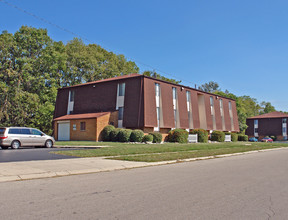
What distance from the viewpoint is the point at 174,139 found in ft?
117

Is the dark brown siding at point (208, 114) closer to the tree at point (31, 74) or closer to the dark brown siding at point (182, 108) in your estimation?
the dark brown siding at point (182, 108)

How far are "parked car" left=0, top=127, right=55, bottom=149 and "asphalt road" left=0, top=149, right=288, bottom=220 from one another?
1279 cm

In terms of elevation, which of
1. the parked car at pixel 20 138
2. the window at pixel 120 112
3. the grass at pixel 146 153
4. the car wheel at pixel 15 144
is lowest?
the grass at pixel 146 153

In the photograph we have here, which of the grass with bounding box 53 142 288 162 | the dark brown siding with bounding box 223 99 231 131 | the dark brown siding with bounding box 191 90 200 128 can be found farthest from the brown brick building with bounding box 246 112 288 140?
the grass with bounding box 53 142 288 162

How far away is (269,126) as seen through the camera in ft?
277

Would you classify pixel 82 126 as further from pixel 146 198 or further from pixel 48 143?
pixel 146 198

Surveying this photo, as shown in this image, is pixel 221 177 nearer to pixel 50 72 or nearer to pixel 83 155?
pixel 83 155

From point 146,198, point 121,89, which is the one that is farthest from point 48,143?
point 146,198

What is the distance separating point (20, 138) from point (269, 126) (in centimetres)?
7867

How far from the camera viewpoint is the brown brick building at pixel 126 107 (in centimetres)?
3403

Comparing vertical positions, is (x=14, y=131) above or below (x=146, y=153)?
above

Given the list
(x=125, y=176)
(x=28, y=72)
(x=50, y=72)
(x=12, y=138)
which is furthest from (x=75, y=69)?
(x=125, y=176)

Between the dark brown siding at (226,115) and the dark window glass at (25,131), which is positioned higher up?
the dark brown siding at (226,115)

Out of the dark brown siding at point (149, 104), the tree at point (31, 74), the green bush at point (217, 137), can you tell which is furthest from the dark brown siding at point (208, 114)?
the tree at point (31, 74)
